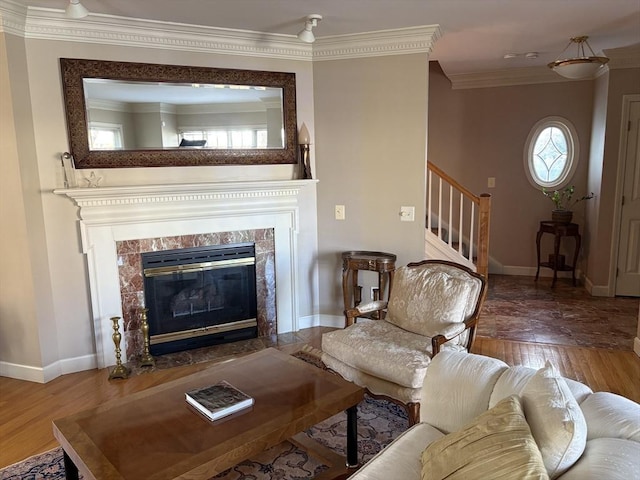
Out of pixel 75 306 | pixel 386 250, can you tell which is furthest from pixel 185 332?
pixel 386 250

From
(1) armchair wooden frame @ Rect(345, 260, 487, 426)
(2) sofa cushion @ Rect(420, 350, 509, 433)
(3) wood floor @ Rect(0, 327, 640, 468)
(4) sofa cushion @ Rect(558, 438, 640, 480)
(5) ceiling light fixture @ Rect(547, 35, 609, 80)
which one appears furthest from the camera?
(5) ceiling light fixture @ Rect(547, 35, 609, 80)

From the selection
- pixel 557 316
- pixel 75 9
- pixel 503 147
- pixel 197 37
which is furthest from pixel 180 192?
pixel 503 147

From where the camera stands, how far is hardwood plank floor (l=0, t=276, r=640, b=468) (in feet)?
9.53

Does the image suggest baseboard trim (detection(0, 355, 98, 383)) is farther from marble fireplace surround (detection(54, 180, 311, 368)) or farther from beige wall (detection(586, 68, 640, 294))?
beige wall (detection(586, 68, 640, 294))

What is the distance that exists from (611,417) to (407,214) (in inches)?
106

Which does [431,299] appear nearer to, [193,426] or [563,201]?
Answer: [193,426]

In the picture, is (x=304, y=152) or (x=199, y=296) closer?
(x=199, y=296)

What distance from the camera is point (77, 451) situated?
5.90 feet

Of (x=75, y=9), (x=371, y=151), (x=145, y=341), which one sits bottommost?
(x=145, y=341)

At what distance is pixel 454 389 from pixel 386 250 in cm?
239

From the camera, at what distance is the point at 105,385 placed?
10.9 ft

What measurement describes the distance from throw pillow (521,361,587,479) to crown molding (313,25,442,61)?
301 centimetres

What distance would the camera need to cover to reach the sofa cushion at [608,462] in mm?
1249

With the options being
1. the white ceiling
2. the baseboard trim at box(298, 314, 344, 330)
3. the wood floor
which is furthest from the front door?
the baseboard trim at box(298, 314, 344, 330)
